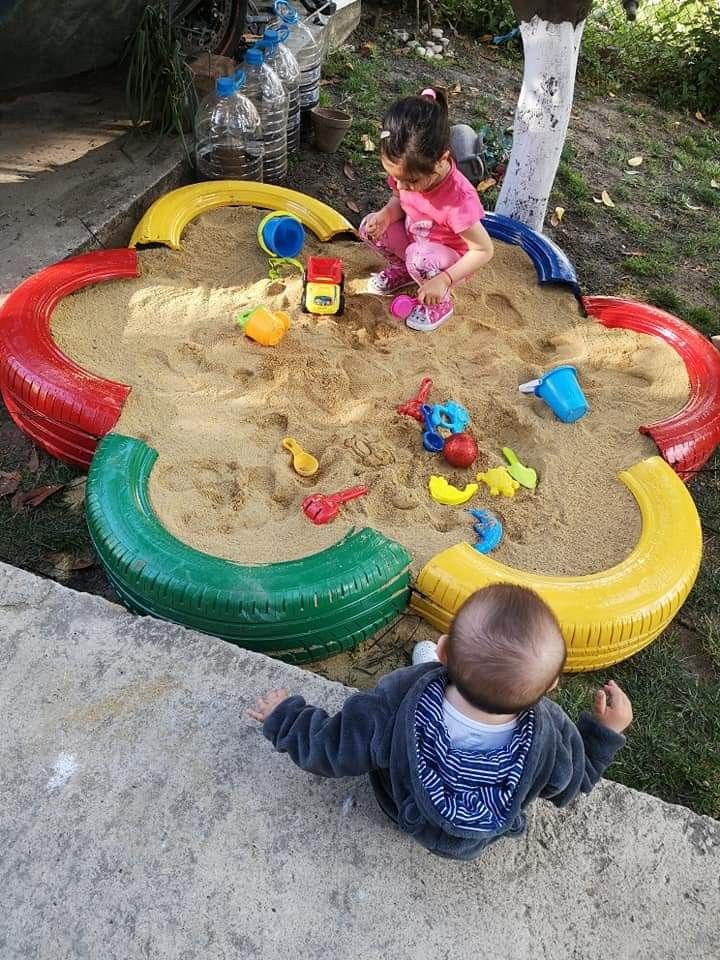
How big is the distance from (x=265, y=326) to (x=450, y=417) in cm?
83

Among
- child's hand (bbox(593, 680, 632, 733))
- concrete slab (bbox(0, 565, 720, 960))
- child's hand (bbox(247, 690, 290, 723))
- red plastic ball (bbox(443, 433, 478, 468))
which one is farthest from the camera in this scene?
red plastic ball (bbox(443, 433, 478, 468))

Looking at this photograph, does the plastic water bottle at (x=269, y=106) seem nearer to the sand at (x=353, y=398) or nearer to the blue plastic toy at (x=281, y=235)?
the sand at (x=353, y=398)

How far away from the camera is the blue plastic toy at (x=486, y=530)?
259 centimetres

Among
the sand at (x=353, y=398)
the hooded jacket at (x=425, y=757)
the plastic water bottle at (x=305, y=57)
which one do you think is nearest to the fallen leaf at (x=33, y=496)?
the sand at (x=353, y=398)

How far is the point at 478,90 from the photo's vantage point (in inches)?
239

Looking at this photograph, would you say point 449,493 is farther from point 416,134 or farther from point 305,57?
point 305,57

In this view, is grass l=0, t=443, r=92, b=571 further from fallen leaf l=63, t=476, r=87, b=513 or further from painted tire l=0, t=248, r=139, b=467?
painted tire l=0, t=248, r=139, b=467

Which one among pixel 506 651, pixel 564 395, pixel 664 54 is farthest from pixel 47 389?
pixel 664 54

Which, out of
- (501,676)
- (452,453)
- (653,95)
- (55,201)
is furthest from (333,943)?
(653,95)

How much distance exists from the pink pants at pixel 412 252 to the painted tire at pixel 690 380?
71 cm

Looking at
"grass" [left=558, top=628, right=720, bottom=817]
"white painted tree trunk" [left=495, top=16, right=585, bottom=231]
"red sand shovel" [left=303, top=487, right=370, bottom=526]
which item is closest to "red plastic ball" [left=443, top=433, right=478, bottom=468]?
"red sand shovel" [left=303, top=487, right=370, bottom=526]

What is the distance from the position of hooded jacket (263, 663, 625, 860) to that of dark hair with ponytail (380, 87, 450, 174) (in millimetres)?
2057

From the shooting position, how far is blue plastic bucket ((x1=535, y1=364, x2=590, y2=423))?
10.1 feet

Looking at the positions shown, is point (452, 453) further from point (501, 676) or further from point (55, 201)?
point (55, 201)
